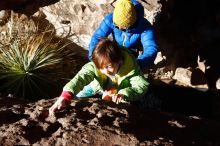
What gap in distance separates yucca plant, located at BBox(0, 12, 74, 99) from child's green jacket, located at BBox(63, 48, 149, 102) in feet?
7.04

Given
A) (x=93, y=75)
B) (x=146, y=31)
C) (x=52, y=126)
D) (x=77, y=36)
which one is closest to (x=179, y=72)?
(x=77, y=36)

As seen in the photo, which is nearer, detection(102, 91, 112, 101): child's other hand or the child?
the child

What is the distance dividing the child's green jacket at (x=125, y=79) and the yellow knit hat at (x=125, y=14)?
2.11ft

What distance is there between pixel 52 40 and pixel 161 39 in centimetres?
162

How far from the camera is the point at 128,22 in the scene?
4742 millimetres

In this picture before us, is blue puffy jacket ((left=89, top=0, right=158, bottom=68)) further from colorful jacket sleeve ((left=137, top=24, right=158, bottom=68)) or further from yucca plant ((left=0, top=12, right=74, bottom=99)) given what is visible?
yucca plant ((left=0, top=12, right=74, bottom=99))

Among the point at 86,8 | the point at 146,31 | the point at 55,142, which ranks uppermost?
the point at 86,8

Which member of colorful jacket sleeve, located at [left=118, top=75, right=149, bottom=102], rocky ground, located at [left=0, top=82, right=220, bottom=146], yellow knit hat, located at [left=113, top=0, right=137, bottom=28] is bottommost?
rocky ground, located at [left=0, top=82, right=220, bottom=146]

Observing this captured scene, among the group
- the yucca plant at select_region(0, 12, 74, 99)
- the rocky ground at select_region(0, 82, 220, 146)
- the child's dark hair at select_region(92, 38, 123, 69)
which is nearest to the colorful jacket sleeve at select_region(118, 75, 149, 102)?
the rocky ground at select_region(0, 82, 220, 146)

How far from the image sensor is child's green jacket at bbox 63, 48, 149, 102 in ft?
12.7

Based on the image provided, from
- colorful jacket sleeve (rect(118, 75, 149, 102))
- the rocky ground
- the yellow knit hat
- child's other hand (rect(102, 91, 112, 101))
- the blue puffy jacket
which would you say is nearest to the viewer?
the rocky ground

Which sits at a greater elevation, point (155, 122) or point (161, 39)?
point (161, 39)

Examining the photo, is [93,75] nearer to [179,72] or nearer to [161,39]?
[161,39]

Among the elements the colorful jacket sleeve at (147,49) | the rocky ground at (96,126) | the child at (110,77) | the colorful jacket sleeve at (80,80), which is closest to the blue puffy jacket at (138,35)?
the colorful jacket sleeve at (147,49)
